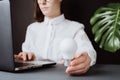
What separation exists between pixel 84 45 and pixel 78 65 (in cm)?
44

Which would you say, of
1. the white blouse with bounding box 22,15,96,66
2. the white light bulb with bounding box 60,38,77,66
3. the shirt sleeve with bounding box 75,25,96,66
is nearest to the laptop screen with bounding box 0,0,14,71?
the white light bulb with bounding box 60,38,77,66

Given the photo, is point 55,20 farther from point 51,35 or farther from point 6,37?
point 6,37

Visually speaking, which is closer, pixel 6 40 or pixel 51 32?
pixel 6 40

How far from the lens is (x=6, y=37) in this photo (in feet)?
3.52

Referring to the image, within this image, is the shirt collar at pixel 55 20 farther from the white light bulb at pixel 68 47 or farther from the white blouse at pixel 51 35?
the white light bulb at pixel 68 47

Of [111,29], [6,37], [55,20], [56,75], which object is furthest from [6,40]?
[55,20]

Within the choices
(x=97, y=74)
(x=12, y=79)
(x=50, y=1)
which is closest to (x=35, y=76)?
(x=12, y=79)

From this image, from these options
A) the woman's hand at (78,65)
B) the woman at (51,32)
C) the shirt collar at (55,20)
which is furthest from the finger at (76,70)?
the shirt collar at (55,20)

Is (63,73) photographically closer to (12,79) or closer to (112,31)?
(12,79)

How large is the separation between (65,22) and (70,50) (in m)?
0.69

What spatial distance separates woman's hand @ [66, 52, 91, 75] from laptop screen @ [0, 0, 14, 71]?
222 millimetres

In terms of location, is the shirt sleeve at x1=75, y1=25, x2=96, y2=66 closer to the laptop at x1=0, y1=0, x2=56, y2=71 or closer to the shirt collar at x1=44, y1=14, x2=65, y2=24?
the shirt collar at x1=44, y1=14, x2=65, y2=24

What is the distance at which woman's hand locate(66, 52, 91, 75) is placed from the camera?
1072mm

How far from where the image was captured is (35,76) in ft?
3.51
